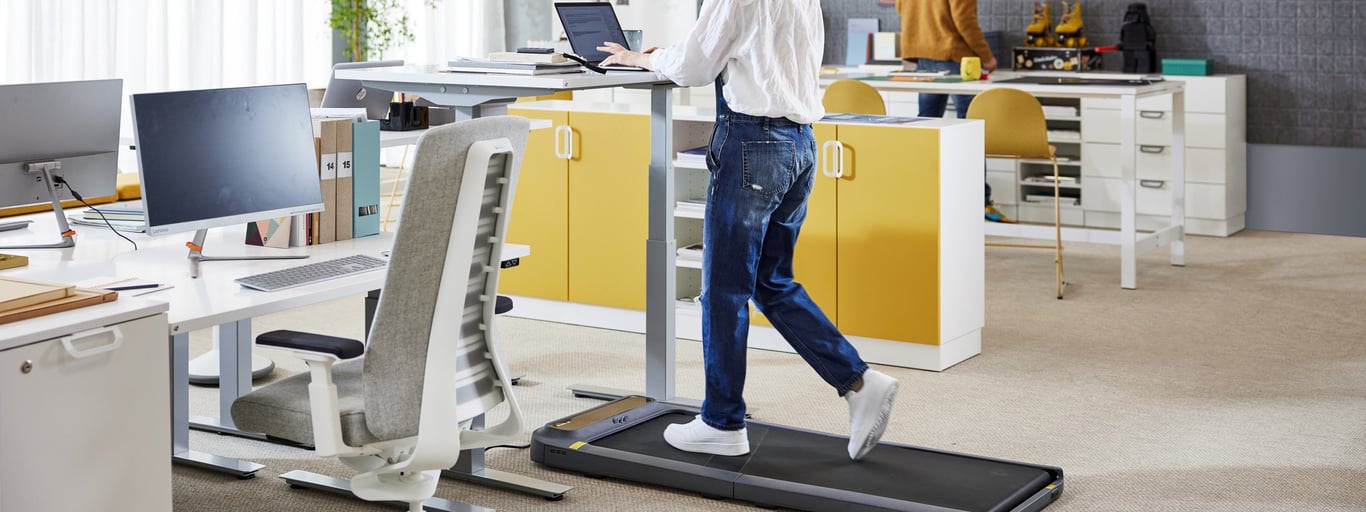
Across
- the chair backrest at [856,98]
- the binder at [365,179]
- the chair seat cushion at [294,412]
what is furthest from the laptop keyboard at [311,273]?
the chair backrest at [856,98]

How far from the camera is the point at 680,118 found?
5.16 meters

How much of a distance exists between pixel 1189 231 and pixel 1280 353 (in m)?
2.77

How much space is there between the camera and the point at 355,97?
509 centimetres

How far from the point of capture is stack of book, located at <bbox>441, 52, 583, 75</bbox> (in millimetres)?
3658

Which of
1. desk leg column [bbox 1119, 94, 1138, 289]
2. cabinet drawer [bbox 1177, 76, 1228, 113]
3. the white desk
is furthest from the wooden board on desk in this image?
cabinet drawer [bbox 1177, 76, 1228, 113]

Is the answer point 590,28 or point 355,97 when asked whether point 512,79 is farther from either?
point 355,97

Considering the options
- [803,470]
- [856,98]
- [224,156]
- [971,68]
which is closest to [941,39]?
[971,68]

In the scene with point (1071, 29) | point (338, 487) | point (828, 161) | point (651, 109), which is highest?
point (1071, 29)

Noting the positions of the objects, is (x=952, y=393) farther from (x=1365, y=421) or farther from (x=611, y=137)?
(x=611, y=137)

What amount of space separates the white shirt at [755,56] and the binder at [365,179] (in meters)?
0.78

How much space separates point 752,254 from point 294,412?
4.05ft

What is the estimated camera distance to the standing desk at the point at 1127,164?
6117mm

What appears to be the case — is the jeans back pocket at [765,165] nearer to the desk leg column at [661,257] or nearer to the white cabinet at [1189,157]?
the desk leg column at [661,257]

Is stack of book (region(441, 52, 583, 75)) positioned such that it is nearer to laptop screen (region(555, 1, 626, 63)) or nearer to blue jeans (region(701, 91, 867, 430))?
laptop screen (region(555, 1, 626, 63))
